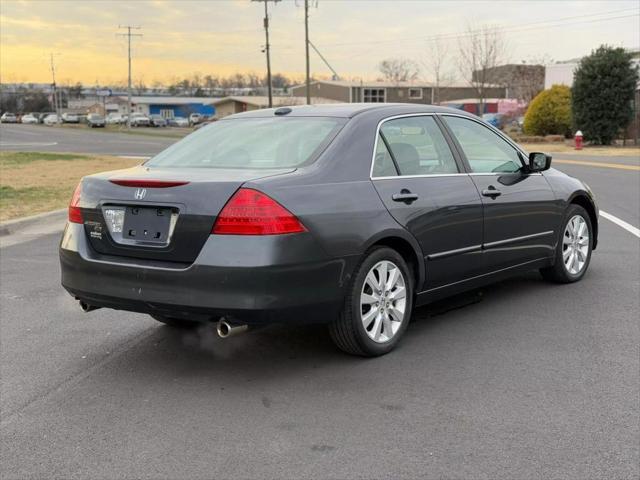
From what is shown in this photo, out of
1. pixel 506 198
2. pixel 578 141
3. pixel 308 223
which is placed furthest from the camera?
pixel 578 141

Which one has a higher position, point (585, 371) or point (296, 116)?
point (296, 116)

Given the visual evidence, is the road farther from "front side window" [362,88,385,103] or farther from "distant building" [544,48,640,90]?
"front side window" [362,88,385,103]

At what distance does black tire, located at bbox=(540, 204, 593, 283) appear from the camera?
21.8ft

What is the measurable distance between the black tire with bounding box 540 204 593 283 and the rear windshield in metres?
2.79

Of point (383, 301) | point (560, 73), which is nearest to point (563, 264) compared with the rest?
point (383, 301)

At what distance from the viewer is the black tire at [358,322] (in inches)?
177

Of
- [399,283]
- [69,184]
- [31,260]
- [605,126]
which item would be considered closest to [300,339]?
[399,283]

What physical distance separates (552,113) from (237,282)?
1400 inches

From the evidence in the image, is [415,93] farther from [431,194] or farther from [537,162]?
[431,194]

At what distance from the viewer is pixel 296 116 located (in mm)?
5281

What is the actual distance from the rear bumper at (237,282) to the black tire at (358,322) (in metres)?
0.10

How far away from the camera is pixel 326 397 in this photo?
414 cm

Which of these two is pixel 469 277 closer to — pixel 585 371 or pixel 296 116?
pixel 585 371

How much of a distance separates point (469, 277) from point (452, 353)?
85 centimetres
